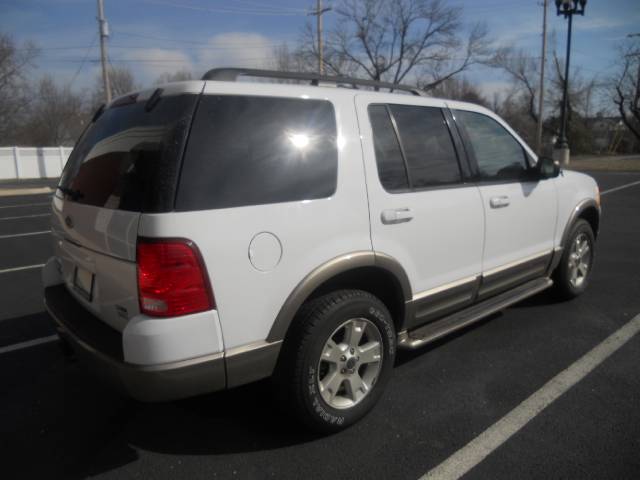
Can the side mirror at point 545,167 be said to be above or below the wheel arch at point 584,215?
above

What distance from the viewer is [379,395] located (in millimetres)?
2865

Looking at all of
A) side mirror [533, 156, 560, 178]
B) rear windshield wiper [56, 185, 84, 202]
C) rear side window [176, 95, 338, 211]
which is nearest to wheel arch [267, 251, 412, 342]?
rear side window [176, 95, 338, 211]

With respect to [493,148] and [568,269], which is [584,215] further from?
[493,148]

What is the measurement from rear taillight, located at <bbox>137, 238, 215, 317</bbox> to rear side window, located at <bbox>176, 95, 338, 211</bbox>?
0.20m

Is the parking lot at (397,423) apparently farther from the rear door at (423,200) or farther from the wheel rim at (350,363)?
the rear door at (423,200)

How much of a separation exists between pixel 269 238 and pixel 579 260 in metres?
3.72

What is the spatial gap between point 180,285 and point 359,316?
103 cm

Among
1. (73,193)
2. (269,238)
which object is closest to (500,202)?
(269,238)

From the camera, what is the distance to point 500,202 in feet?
11.8

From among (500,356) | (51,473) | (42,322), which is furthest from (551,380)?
(42,322)

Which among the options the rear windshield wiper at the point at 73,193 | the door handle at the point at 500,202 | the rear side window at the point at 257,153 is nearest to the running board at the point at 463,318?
the door handle at the point at 500,202

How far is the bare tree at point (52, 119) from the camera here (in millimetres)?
43250

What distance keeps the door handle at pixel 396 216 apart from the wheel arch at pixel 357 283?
0.21m

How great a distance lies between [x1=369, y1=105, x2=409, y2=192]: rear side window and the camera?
9.37 feet
